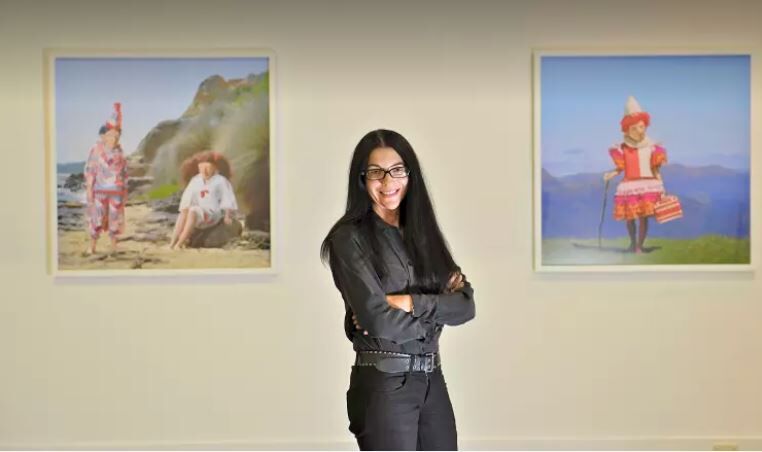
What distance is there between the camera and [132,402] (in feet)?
16.4

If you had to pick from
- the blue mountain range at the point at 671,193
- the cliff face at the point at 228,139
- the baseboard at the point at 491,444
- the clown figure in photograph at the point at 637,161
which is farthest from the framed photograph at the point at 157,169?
the clown figure in photograph at the point at 637,161

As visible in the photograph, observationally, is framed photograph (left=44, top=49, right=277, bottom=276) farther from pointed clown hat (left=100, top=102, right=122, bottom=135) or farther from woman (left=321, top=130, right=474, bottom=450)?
woman (left=321, top=130, right=474, bottom=450)

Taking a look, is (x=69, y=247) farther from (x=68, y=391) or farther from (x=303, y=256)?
(x=303, y=256)

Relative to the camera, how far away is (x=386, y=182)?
305 cm

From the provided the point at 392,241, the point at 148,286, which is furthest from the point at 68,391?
the point at 392,241

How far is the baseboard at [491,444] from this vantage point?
16.4 feet

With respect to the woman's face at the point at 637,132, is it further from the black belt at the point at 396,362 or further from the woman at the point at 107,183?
Result: the woman at the point at 107,183

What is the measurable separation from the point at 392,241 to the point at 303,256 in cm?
192

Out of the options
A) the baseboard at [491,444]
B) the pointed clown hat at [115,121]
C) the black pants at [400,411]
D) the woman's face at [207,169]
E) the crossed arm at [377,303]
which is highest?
the pointed clown hat at [115,121]

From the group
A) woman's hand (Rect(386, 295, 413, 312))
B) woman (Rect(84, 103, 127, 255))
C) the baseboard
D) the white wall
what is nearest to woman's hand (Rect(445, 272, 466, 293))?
woman's hand (Rect(386, 295, 413, 312))

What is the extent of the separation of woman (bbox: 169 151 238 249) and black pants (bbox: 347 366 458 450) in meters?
2.14

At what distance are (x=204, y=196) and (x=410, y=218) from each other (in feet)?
6.81

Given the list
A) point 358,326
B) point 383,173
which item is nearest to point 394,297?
point 358,326

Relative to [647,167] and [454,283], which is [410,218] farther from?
[647,167]
